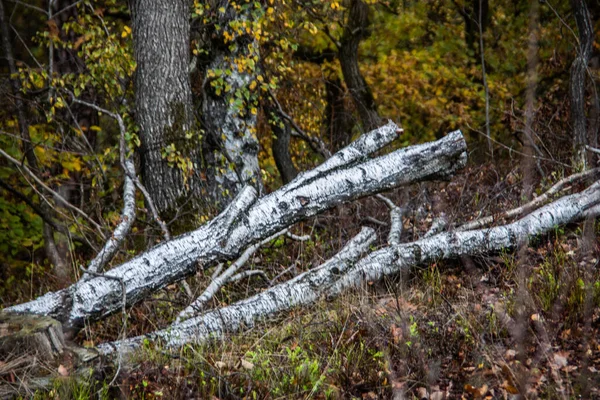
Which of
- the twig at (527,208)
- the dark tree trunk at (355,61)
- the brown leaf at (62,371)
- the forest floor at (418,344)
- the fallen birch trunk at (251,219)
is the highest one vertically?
the dark tree trunk at (355,61)

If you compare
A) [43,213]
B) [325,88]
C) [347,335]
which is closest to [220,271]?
[347,335]

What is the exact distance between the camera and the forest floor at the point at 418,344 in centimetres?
Result: 400

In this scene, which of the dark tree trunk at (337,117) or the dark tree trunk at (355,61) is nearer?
the dark tree trunk at (337,117)

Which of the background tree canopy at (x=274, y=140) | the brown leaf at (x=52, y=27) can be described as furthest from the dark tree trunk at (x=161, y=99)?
the brown leaf at (x=52, y=27)

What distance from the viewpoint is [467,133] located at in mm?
14102

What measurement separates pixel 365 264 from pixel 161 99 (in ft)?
11.3

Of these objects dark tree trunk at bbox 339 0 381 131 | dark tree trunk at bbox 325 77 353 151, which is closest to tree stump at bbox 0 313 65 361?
dark tree trunk at bbox 325 77 353 151

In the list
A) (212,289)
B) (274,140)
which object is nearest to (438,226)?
(212,289)

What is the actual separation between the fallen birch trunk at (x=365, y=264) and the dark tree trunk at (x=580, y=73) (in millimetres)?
2278

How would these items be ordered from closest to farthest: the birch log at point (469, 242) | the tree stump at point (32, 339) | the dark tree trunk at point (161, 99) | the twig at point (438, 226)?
1. the tree stump at point (32, 339)
2. the birch log at point (469, 242)
3. the twig at point (438, 226)
4. the dark tree trunk at point (161, 99)

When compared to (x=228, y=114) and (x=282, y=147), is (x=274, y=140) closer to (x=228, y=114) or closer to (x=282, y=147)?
(x=282, y=147)

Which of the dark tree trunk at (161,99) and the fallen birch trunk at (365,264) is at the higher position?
the dark tree trunk at (161,99)

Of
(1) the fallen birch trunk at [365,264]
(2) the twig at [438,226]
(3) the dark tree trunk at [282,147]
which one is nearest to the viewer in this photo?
(1) the fallen birch trunk at [365,264]

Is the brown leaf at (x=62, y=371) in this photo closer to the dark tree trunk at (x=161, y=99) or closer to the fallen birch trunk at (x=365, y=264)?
the fallen birch trunk at (x=365, y=264)
